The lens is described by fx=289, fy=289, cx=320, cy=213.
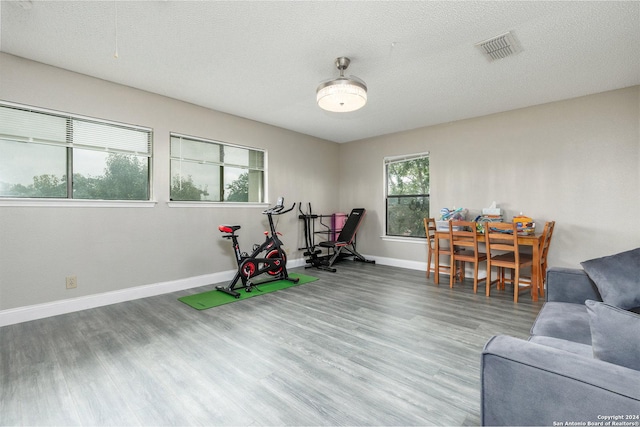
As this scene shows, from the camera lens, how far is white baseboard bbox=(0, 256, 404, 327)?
287 cm

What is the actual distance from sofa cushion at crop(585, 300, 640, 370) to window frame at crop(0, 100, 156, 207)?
13.9ft

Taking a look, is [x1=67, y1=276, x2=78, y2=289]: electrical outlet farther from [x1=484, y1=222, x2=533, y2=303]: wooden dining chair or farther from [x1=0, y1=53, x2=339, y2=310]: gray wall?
[x1=484, y1=222, x2=533, y2=303]: wooden dining chair

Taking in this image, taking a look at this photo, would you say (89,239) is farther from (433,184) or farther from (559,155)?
(559,155)

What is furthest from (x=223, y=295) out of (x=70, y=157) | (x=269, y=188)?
(x=70, y=157)

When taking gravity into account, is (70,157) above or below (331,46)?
below

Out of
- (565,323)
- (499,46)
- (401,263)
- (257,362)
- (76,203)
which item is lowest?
(257,362)

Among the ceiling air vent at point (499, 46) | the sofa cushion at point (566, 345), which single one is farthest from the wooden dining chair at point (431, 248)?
the sofa cushion at point (566, 345)

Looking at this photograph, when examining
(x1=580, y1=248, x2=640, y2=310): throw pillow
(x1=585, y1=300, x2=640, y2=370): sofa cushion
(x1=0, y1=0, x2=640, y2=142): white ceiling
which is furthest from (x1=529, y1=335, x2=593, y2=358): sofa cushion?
(x1=0, y1=0, x2=640, y2=142): white ceiling

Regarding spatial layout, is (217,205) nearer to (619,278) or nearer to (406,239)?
(406,239)

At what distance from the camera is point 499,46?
267 centimetres

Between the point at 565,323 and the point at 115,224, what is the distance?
4322 millimetres

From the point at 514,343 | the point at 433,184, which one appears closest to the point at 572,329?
the point at 514,343

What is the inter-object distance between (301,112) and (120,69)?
2345 mm

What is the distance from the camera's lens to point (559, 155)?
3.99 metres
